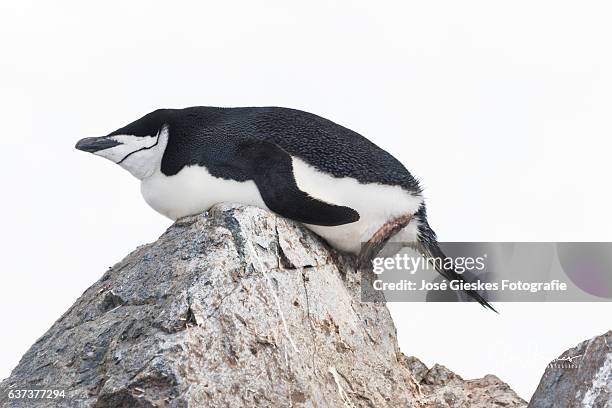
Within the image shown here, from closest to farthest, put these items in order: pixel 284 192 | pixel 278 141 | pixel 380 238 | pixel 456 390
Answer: pixel 284 192
pixel 278 141
pixel 380 238
pixel 456 390

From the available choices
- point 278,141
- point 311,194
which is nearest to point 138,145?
point 278,141

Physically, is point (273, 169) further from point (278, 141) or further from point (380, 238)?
point (380, 238)

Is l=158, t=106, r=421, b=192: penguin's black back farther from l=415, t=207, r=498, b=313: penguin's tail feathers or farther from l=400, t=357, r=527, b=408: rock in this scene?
l=400, t=357, r=527, b=408: rock

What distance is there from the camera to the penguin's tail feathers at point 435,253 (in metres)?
5.71

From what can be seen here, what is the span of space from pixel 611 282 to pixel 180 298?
245cm

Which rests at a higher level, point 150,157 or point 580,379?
point 150,157

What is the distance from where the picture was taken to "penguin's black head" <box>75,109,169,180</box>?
5.47 m

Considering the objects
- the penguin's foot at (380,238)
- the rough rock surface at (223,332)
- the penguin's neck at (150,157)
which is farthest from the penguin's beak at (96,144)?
the penguin's foot at (380,238)

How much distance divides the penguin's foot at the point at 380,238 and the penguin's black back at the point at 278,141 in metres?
0.19

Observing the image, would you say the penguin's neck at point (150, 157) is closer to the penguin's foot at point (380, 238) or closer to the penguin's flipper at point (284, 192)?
the penguin's flipper at point (284, 192)

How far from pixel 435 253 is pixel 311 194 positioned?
105 cm

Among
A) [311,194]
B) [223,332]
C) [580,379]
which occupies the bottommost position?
[580,379]

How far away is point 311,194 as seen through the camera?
16.8 feet

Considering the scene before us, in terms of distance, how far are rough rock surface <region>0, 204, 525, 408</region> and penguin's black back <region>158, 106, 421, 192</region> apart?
350 millimetres
